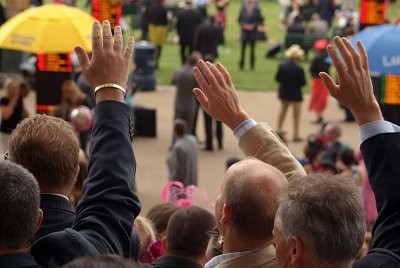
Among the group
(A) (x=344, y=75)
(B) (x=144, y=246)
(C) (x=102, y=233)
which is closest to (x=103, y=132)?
(C) (x=102, y=233)

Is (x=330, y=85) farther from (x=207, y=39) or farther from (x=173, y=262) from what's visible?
(x=207, y=39)

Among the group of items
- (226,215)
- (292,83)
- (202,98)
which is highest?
(202,98)

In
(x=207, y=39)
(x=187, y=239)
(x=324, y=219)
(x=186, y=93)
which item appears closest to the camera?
(x=324, y=219)

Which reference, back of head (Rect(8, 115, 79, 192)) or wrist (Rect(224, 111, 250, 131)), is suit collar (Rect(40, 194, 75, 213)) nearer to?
back of head (Rect(8, 115, 79, 192))

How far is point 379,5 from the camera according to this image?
1236 centimetres

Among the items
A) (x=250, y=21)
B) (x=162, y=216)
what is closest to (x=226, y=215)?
(x=162, y=216)

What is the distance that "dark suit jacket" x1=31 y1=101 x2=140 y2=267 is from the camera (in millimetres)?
3217

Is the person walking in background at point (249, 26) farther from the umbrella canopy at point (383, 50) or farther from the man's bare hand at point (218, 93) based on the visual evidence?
the man's bare hand at point (218, 93)

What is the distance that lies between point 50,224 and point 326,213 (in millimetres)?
1078

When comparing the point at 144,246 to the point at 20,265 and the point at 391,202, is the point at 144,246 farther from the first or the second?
the point at 20,265

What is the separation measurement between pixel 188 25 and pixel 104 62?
21.8 m

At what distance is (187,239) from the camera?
484 cm

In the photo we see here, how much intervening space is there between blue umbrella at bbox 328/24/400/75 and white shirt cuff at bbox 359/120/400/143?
7.54 meters

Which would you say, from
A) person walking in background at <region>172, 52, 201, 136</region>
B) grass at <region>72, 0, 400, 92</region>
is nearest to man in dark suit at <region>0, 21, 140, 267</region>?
person walking in background at <region>172, 52, 201, 136</region>
